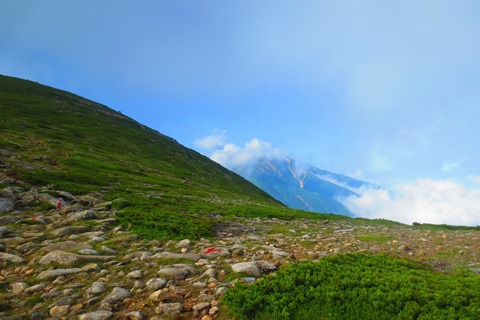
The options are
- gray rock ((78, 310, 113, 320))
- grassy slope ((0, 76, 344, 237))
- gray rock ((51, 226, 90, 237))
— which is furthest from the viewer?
grassy slope ((0, 76, 344, 237))

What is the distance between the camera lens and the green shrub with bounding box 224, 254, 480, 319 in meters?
5.99

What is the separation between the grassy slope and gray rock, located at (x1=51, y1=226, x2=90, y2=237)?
2.02 metres

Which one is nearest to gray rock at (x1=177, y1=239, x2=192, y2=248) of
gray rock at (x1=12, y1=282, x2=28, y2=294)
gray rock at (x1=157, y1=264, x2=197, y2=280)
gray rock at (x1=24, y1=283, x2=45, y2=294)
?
gray rock at (x1=157, y1=264, x2=197, y2=280)

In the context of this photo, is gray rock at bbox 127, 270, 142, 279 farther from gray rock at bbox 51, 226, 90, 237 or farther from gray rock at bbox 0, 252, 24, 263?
gray rock at bbox 51, 226, 90, 237

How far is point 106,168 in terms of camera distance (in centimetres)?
4291

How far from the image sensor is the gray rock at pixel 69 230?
11891 mm

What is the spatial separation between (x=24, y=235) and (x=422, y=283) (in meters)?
13.4

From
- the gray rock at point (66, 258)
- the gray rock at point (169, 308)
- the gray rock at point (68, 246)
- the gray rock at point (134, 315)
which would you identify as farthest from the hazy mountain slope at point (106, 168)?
the gray rock at point (134, 315)

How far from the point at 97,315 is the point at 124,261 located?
334cm

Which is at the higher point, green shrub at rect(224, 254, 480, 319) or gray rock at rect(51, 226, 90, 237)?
green shrub at rect(224, 254, 480, 319)

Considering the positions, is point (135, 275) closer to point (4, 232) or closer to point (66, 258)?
point (66, 258)

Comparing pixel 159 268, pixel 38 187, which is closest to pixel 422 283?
pixel 159 268

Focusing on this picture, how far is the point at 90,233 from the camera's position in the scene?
39.8 ft

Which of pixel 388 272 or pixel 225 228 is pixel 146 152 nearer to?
pixel 225 228
